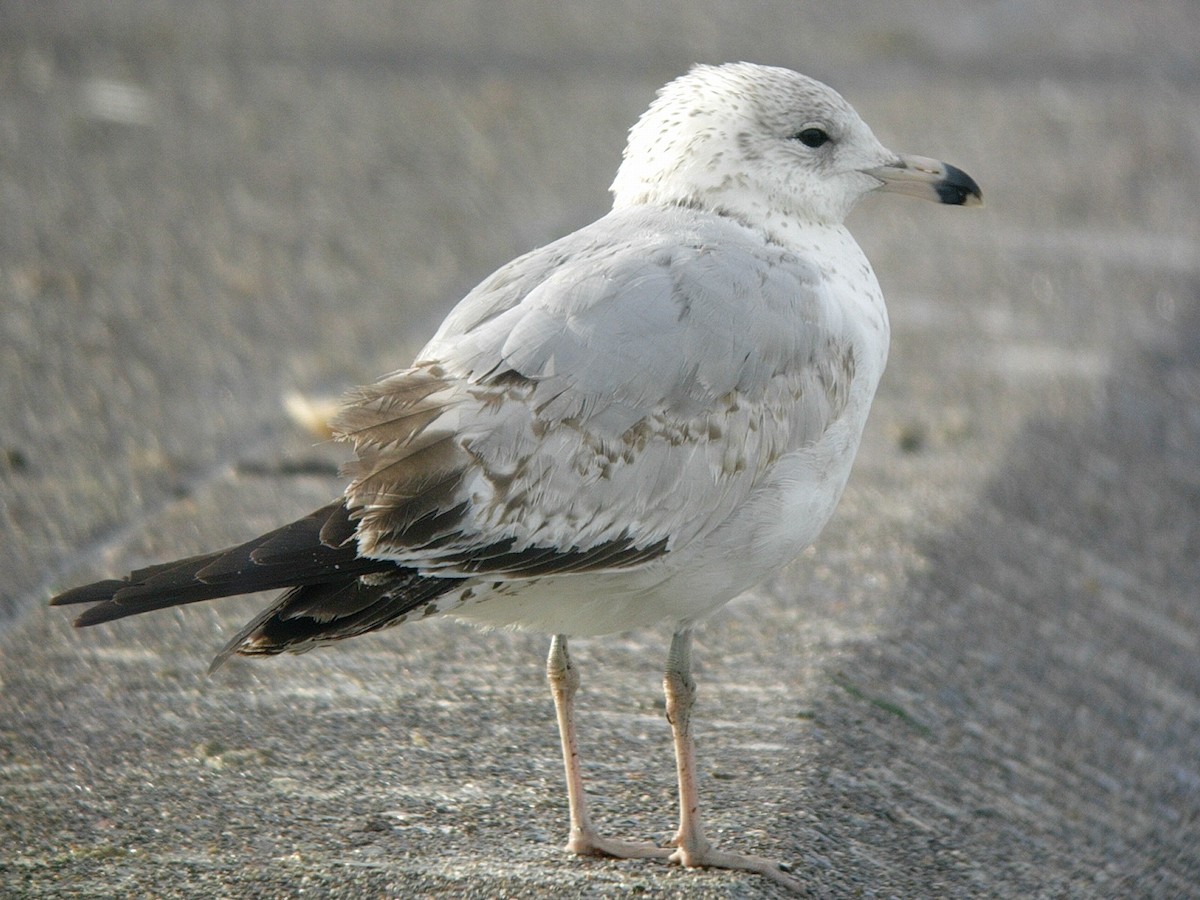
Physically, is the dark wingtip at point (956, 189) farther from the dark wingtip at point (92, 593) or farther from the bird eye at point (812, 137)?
the dark wingtip at point (92, 593)

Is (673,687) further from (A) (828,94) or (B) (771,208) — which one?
(A) (828,94)

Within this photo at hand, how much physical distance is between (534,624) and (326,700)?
977 millimetres

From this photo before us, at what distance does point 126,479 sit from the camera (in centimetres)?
568

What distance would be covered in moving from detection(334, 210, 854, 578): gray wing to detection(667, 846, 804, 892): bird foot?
685 millimetres

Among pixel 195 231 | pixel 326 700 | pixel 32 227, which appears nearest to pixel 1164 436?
pixel 326 700

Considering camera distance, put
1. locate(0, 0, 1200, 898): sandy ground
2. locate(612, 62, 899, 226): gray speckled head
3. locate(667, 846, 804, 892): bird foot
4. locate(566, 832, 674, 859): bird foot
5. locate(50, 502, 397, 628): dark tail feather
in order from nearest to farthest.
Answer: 1. locate(50, 502, 397, 628): dark tail feather
2. locate(667, 846, 804, 892): bird foot
3. locate(566, 832, 674, 859): bird foot
4. locate(0, 0, 1200, 898): sandy ground
5. locate(612, 62, 899, 226): gray speckled head

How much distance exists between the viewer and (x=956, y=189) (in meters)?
4.17

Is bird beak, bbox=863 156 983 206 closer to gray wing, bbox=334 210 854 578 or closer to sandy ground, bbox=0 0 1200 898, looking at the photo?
gray wing, bbox=334 210 854 578

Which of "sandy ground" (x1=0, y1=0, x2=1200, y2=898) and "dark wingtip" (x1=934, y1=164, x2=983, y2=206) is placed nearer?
"sandy ground" (x1=0, y1=0, x2=1200, y2=898)

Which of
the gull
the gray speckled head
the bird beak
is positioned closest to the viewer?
the gull

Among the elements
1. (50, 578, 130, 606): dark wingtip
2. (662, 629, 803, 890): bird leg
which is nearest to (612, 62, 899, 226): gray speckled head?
(662, 629, 803, 890): bird leg

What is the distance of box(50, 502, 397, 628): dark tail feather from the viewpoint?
3053 mm

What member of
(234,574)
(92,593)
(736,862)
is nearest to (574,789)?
(736,862)

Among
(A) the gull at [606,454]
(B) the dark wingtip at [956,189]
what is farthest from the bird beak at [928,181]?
(A) the gull at [606,454]
